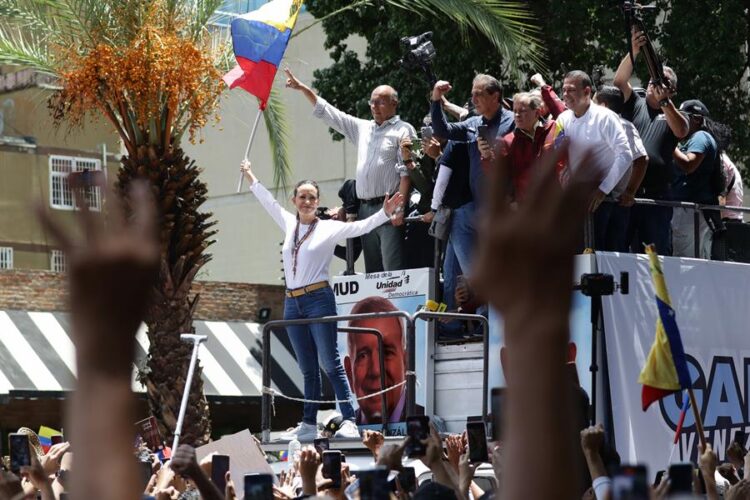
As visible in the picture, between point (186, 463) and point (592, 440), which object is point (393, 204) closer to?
point (592, 440)

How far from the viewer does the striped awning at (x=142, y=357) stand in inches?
888

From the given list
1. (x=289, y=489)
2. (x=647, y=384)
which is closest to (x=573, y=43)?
(x=647, y=384)

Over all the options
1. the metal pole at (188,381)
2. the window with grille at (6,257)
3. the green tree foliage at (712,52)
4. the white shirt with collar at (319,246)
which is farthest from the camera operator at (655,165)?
the window with grille at (6,257)

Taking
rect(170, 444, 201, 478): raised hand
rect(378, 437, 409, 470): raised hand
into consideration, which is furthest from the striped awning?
rect(170, 444, 201, 478): raised hand

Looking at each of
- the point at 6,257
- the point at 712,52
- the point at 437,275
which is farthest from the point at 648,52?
the point at 6,257

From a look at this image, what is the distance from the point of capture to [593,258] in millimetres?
9562

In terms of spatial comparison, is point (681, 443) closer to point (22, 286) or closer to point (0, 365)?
point (0, 365)

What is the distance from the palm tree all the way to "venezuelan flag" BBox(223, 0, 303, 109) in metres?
1.40

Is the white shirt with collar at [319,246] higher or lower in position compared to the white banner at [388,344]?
higher

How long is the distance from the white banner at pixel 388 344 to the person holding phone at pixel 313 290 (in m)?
0.51

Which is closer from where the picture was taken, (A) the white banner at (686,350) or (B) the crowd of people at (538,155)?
(A) the white banner at (686,350)

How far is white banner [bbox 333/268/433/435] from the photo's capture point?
34.4 feet

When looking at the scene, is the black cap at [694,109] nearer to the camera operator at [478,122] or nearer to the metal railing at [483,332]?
the camera operator at [478,122]

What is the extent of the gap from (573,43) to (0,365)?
10366 millimetres
